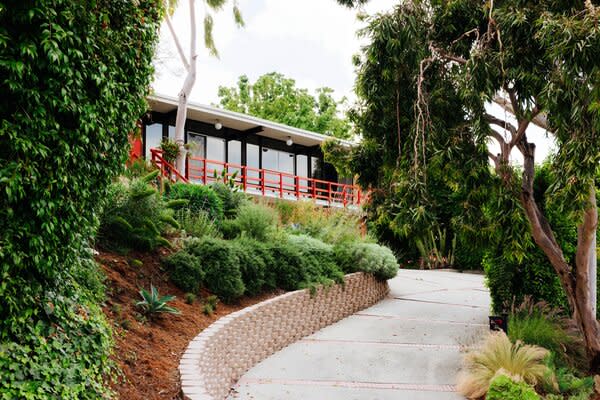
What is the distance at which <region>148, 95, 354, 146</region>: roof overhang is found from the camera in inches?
797

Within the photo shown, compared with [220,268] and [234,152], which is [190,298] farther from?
[234,152]

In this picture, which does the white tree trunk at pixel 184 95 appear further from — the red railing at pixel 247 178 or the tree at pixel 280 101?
the tree at pixel 280 101

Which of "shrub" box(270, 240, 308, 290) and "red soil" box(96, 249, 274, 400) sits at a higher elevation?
"shrub" box(270, 240, 308, 290)

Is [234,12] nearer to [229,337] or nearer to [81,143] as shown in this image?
[229,337]

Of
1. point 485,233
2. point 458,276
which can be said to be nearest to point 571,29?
point 485,233

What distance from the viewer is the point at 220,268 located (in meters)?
8.46

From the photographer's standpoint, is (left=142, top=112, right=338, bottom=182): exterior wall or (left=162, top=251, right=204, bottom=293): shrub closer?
(left=162, top=251, right=204, bottom=293): shrub

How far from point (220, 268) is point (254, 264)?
0.69 meters

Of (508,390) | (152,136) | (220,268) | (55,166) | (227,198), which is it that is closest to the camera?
(55,166)

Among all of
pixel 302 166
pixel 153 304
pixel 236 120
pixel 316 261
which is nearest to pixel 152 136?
pixel 236 120

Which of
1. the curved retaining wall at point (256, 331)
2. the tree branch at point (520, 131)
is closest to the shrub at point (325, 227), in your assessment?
the curved retaining wall at point (256, 331)

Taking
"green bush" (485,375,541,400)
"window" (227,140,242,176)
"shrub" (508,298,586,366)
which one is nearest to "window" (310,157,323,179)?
"window" (227,140,242,176)

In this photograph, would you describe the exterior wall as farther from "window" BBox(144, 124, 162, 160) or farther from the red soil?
the red soil

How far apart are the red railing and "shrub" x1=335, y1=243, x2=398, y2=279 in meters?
3.31
